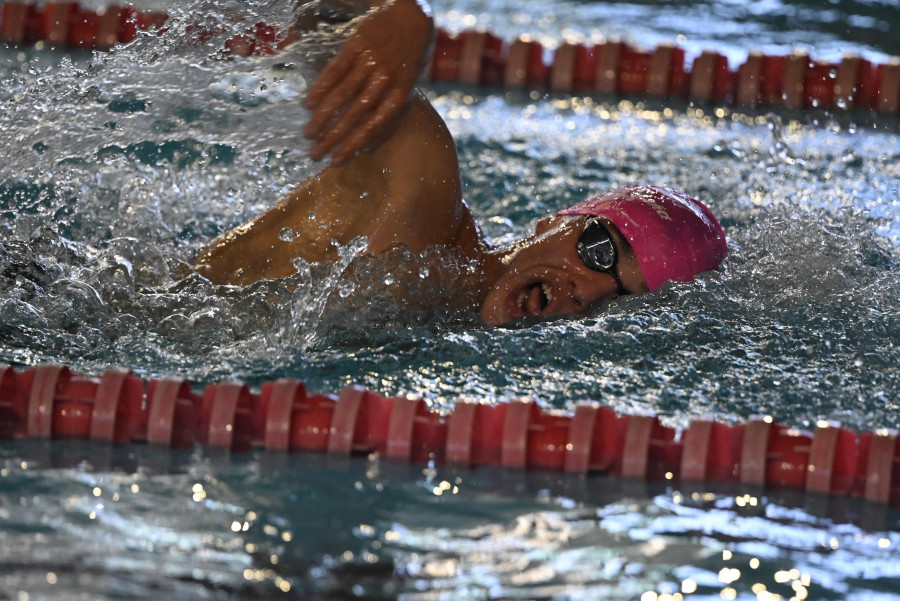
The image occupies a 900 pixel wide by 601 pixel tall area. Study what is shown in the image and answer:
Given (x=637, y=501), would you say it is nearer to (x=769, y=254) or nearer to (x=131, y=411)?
(x=131, y=411)

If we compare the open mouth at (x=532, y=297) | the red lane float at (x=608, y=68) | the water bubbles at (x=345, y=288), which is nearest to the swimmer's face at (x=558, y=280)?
the open mouth at (x=532, y=297)

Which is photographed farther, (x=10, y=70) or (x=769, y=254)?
(x=10, y=70)

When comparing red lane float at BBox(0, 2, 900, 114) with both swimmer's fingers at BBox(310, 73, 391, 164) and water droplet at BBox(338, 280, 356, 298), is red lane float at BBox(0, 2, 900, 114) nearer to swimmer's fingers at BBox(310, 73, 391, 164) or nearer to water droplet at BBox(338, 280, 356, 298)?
water droplet at BBox(338, 280, 356, 298)

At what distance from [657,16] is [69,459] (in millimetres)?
4856

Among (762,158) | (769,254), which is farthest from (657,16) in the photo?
(769,254)

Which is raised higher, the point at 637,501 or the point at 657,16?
the point at 657,16

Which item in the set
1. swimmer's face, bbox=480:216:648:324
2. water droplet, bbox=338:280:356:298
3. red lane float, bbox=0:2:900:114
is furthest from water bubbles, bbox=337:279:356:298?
red lane float, bbox=0:2:900:114

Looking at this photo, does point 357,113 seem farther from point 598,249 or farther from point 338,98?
point 598,249

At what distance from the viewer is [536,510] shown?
1.79 m

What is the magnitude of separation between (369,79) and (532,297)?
2.28 feet

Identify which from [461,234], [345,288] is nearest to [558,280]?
[461,234]

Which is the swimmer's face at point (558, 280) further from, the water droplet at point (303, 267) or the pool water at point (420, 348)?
the water droplet at point (303, 267)

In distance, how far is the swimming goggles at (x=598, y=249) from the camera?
2520 mm

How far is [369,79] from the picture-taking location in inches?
83.7
